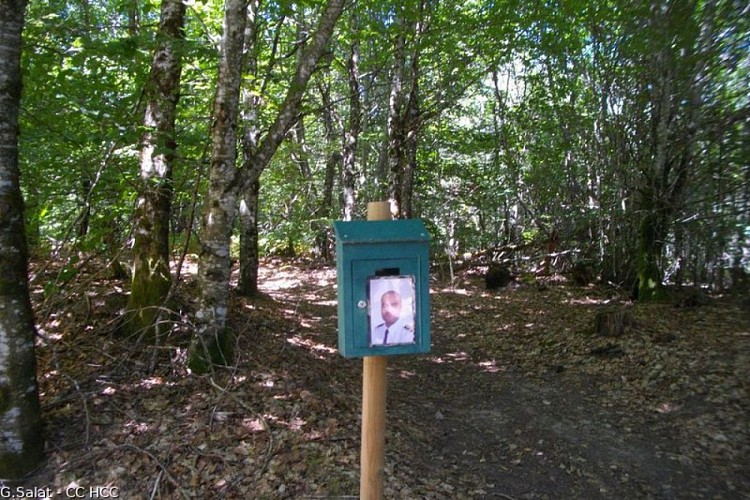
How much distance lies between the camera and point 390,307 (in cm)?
267

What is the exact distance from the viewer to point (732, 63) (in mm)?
4621

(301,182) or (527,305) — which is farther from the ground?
(301,182)

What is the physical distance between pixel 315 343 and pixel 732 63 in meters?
6.13

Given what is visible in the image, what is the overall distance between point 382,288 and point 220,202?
10.7 ft

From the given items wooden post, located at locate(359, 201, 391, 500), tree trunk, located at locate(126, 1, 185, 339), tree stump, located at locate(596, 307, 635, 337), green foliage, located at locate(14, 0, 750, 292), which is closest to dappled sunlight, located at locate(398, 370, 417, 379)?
tree stump, located at locate(596, 307, 635, 337)

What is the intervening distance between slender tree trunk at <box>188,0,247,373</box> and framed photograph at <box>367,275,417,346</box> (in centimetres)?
322

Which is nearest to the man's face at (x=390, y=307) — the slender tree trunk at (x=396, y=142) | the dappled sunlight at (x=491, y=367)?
the dappled sunlight at (x=491, y=367)

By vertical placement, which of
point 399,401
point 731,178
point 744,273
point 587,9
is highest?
point 587,9

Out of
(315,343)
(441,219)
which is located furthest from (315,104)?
(315,343)

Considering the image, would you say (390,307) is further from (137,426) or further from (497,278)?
(497,278)

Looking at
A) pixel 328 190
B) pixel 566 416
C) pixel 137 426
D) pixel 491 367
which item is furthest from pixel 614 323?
pixel 328 190

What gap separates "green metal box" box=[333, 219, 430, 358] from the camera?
2.64 meters

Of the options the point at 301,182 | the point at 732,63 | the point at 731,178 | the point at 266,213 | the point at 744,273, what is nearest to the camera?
the point at 732,63

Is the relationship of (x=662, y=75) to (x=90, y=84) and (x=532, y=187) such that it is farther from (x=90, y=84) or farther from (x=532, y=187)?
(x=90, y=84)
